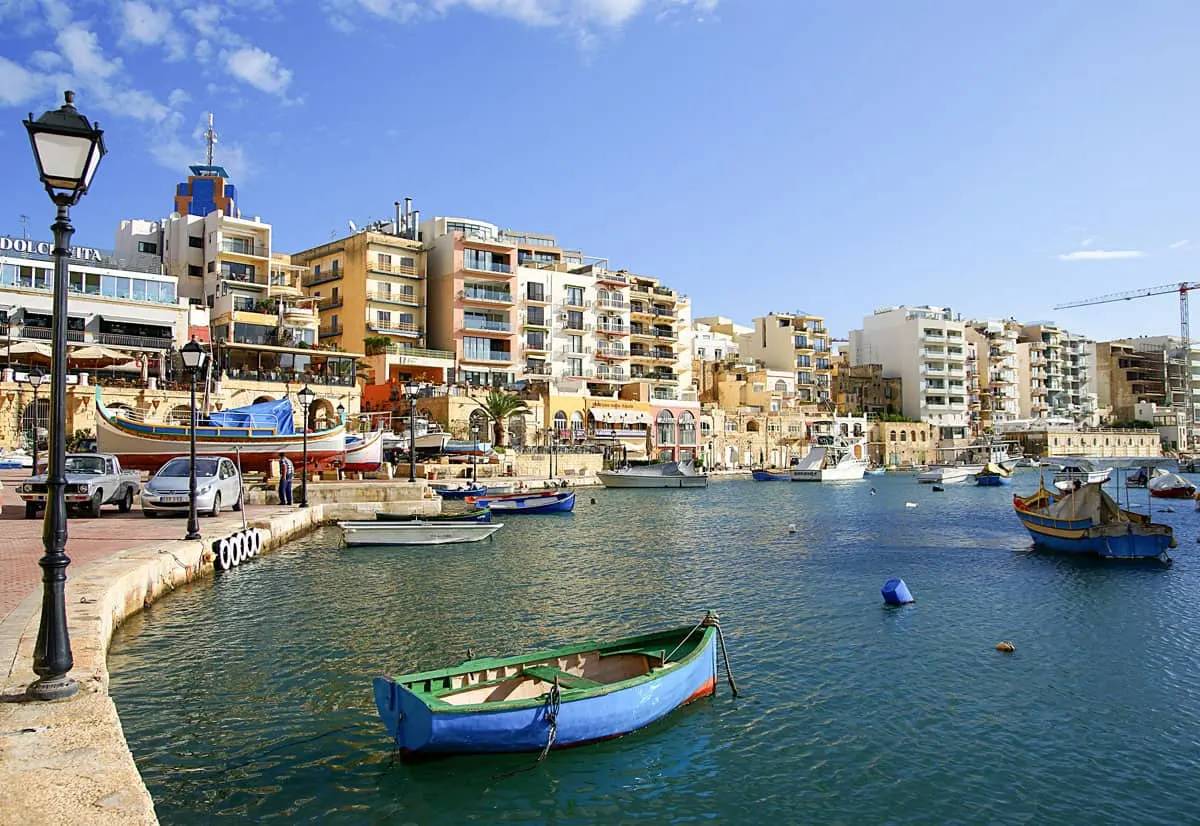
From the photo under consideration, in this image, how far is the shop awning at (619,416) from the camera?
7038 centimetres

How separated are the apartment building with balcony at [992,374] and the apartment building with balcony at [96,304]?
95.8 meters

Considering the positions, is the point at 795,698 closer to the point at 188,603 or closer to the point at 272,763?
the point at 272,763

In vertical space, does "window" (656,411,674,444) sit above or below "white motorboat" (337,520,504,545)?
above

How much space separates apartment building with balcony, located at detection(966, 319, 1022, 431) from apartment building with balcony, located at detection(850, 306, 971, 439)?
11.5 feet

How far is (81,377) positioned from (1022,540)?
4390 centimetres

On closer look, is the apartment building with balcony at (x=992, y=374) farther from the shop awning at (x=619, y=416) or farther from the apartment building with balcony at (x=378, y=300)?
the apartment building with balcony at (x=378, y=300)

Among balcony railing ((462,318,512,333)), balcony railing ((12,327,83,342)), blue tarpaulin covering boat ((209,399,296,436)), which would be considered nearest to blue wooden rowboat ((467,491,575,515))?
blue tarpaulin covering boat ((209,399,296,436))

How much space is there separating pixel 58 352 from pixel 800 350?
100241 millimetres

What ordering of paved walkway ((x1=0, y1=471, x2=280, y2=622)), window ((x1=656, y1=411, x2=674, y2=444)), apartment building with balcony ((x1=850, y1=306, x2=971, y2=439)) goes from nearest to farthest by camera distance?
paved walkway ((x1=0, y1=471, x2=280, y2=622))
window ((x1=656, y1=411, x2=674, y2=444))
apartment building with balcony ((x1=850, y1=306, x2=971, y2=439))

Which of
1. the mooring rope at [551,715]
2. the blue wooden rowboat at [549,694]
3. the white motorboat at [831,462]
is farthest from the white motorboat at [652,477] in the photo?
the mooring rope at [551,715]

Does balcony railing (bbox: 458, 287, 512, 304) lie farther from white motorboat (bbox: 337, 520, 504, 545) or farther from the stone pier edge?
the stone pier edge

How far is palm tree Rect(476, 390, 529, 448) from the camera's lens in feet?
202

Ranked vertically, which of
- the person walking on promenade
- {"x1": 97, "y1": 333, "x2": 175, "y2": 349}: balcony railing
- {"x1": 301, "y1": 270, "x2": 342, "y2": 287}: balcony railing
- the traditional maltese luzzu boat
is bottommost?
the person walking on promenade

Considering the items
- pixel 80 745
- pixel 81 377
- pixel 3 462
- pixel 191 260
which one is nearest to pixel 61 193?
pixel 80 745
